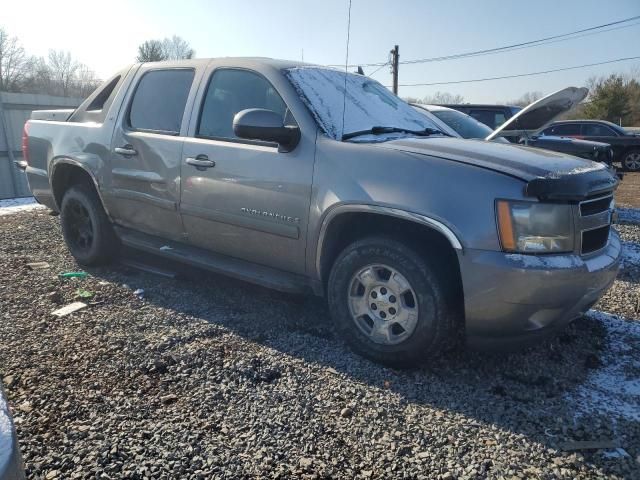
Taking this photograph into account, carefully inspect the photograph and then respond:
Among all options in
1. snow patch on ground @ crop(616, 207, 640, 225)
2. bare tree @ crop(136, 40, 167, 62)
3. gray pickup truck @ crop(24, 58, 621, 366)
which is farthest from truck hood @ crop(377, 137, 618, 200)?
bare tree @ crop(136, 40, 167, 62)

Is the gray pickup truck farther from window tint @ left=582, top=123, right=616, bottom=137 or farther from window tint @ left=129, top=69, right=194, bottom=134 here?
window tint @ left=582, top=123, right=616, bottom=137

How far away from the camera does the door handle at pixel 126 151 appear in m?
4.27

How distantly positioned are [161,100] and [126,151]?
524 millimetres

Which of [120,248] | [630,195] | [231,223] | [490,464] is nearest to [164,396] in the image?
[231,223]

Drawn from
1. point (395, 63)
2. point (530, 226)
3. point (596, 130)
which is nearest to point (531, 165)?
point (530, 226)

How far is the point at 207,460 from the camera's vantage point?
88.2 inches

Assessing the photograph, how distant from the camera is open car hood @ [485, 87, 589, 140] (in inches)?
149

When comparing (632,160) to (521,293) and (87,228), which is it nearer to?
(521,293)

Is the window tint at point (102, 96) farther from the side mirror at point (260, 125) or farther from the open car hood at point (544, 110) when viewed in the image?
the open car hood at point (544, 110)

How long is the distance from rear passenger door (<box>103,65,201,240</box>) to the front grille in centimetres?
281

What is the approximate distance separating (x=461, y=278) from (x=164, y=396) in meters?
1.73

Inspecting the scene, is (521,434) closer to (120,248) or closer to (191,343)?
(191,343)

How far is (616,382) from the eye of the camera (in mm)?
2992

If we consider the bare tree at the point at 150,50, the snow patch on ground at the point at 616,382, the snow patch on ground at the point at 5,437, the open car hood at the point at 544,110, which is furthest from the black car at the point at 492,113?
the bare tree at the point at 150,50
